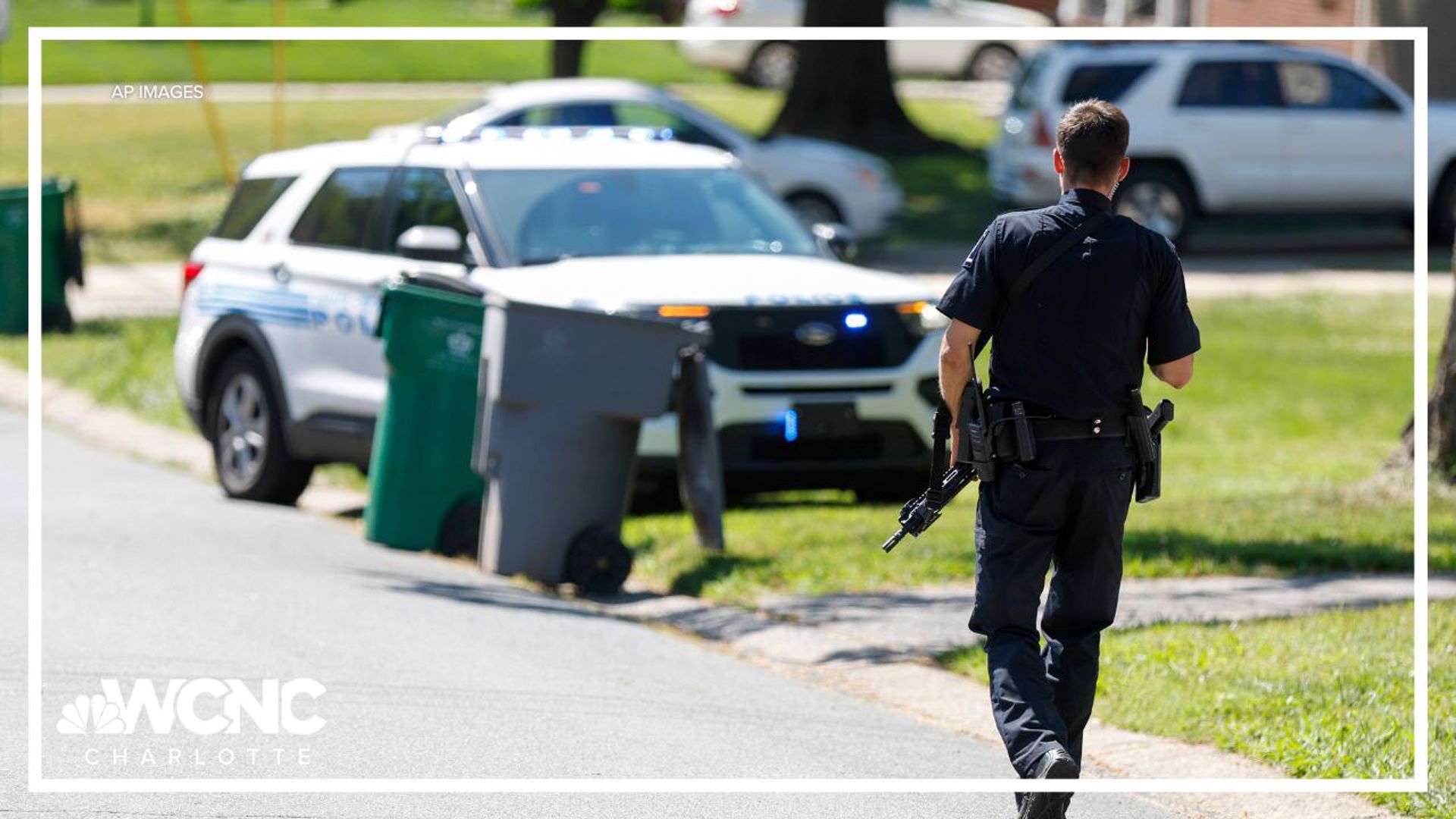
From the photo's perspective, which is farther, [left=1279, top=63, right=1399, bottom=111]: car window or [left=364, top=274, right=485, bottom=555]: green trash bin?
[left=1279, top=63, right=1399, bottom=111]: car window

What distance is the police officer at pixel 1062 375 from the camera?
195 inches

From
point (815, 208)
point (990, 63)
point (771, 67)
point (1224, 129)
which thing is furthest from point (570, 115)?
point (990, 63)

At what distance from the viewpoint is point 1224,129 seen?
1950 centimetres

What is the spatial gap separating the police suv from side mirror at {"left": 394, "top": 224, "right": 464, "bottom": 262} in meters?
0.01

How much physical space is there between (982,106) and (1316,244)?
13.6m

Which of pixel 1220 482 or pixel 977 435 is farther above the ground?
pixel 977 435

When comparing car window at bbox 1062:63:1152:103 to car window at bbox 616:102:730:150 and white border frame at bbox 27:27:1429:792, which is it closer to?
car window at bbox 616:102:730:150

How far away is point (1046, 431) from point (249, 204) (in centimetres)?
725

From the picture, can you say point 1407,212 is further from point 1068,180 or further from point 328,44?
point 328,44

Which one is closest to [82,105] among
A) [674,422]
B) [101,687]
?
[674,422]

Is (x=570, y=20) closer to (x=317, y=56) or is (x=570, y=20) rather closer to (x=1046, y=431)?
(x=317, y=56)

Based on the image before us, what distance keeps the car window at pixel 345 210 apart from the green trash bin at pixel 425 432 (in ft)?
4.40

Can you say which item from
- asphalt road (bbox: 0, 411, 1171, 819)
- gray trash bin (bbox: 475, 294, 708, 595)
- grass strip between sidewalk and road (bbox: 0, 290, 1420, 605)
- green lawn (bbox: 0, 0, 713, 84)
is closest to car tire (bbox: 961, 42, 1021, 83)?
green lawn (bbox: 0, 0, 713, 84)

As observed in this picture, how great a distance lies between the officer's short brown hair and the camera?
501 cm
